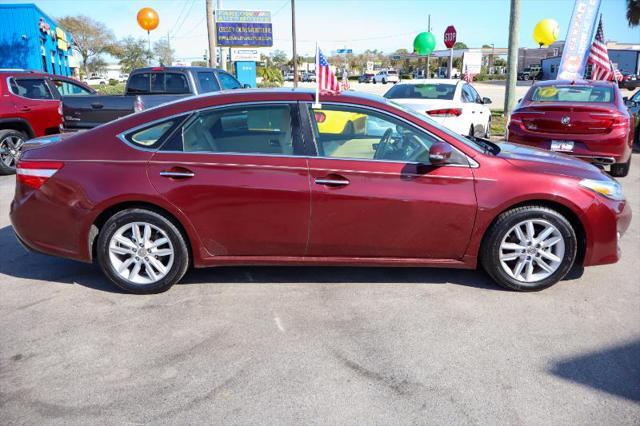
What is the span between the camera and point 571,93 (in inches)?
369

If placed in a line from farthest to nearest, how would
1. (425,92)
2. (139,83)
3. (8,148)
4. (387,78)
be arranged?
(387,78)
(139,83)
(425,92)
(8,148)

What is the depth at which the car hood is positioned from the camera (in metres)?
4.21

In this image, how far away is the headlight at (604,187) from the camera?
4207 millimetres

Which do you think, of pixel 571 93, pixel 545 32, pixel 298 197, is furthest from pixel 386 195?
pixel 545 32

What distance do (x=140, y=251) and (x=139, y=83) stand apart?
785 centimetres

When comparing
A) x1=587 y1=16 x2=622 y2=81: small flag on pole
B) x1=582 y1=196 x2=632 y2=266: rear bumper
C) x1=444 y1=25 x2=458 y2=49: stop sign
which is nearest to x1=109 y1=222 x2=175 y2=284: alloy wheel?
x1=582 y1=196 x2=632 y2=266: rear bumper

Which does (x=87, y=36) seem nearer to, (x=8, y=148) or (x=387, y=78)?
(x=387, y=78)

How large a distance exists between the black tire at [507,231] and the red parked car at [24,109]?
8253mm

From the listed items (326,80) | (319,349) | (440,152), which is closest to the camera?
(319,349)

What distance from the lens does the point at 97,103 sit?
31.2 feet

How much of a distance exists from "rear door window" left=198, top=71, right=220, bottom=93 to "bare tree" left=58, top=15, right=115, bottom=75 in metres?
52.6

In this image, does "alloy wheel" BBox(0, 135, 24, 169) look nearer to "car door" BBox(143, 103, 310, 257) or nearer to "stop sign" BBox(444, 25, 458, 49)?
"car door" BBox(143, 103, 310, 257)

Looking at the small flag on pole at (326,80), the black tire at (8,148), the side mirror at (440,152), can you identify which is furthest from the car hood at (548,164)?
the black tire at (8,148)

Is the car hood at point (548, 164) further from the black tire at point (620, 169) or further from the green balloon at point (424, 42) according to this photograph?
the green balloon at point (424, 42)
